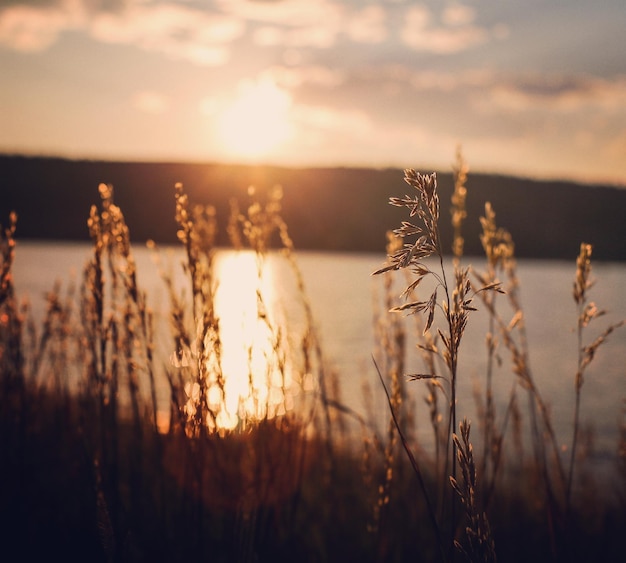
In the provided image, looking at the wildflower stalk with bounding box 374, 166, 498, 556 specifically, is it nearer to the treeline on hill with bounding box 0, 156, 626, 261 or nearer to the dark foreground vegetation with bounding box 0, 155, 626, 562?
the dark foreground vegetation with bounding box 0, 155, 626, 562

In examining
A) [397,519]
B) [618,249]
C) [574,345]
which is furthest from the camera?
[618,249]

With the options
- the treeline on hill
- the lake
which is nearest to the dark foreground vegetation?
the lake

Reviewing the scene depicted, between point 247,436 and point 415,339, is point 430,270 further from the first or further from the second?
point 415,339

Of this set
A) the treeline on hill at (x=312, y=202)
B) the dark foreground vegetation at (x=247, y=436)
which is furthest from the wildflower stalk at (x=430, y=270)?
the treeline on hill at (x=312, y=202)

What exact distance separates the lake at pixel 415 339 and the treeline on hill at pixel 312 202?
67.3ft

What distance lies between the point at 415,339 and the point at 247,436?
124 cm

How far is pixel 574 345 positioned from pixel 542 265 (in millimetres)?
48961

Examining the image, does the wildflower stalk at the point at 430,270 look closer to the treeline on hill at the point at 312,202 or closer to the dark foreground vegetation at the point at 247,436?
the dark foreground vegetation at the point at 247,436

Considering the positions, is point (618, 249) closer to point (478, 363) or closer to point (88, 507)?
point (478, 363)

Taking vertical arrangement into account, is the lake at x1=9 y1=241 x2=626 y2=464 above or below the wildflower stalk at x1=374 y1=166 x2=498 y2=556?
below

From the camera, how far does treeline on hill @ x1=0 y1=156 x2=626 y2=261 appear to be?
2436 inches

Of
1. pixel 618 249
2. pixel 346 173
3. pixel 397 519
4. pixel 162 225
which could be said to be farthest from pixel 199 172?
pixel 397 519

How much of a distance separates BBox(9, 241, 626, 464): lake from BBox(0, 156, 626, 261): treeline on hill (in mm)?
20513

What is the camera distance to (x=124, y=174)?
222 feet
